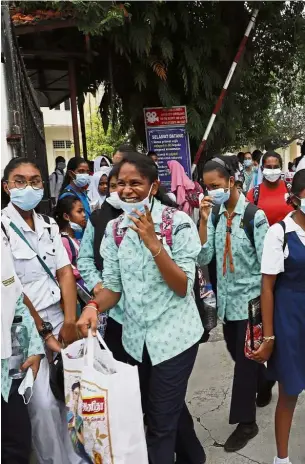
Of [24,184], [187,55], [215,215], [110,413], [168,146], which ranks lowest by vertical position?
[110,413]

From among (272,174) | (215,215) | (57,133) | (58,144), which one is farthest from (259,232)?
(58,144)

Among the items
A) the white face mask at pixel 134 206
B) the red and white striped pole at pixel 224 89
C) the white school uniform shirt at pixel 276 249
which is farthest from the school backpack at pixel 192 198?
the white face mask at pixel 134 206

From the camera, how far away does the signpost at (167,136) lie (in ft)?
28.5

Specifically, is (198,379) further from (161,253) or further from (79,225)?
(161,253)

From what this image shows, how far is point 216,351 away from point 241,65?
674cm

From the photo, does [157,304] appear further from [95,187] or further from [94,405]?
[95,187]

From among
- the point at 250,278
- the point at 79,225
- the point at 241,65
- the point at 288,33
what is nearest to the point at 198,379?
the point at 250,278

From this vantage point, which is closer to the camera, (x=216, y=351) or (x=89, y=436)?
(x=89, y=436)

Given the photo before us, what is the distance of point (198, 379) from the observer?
372cm

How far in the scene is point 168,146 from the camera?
885cm

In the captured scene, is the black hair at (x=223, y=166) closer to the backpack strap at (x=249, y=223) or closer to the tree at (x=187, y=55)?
the backpack strap at (x=249, y=223)

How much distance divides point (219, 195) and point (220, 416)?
1475mm

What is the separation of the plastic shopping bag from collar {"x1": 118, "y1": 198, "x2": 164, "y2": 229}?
0.57 m

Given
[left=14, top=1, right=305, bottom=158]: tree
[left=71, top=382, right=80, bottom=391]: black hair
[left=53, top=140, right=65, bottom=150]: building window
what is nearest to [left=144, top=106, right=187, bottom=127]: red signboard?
[left=14, top=1, right=305, bottom=158]: tree
